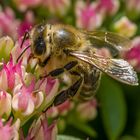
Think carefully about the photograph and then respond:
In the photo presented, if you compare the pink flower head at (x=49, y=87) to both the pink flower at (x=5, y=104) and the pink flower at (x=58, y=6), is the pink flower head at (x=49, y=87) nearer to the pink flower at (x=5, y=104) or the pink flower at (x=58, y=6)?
the pink flower at (x=5, y=104)

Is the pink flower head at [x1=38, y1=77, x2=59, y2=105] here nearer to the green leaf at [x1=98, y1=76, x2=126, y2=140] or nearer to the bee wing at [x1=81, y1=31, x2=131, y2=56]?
the bee wing at [x1=81, y1=31, x2=131, y2=56]

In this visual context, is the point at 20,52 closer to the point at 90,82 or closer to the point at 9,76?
the point at 9,76

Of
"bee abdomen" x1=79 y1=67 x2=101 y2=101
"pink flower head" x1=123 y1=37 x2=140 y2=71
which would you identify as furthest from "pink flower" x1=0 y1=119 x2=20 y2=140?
"pink flower head" x1=123 y1=37 x2=140 y2=71

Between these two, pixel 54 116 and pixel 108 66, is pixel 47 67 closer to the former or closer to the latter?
pixel 108 66

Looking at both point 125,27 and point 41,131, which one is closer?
point 41,131

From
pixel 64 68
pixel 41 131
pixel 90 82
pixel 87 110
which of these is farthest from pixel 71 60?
pixel 87 110

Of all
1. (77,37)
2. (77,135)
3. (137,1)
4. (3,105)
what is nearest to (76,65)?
(77,37)
